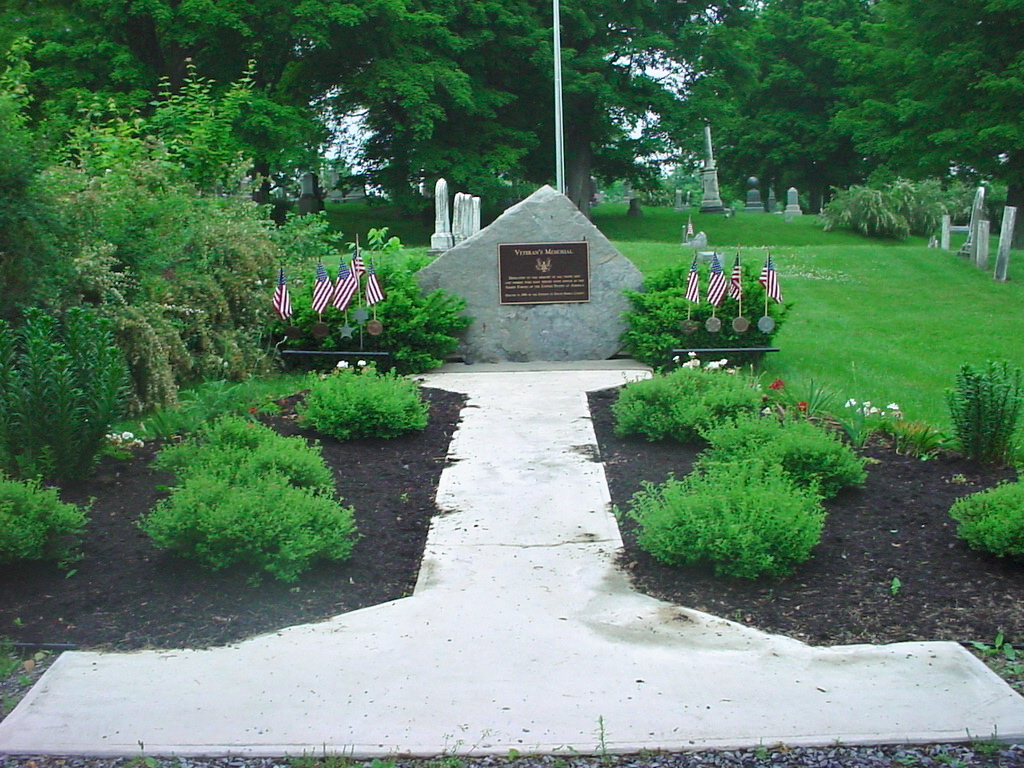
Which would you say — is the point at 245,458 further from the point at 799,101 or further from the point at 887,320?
the point at 799,101

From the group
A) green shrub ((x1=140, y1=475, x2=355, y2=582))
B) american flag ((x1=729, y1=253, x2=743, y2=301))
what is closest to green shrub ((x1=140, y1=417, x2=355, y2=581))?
green shrub ((x1=140, y1=475, x2=355, y2=582))

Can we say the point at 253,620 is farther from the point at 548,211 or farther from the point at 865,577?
the point at 548,211

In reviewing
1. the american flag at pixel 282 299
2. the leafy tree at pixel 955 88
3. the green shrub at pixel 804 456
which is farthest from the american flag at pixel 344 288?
the leafy tree at pixel 955 88

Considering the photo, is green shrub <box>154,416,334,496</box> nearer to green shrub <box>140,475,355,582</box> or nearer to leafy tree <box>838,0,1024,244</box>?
green shrub <box>140,475,355,582</box>

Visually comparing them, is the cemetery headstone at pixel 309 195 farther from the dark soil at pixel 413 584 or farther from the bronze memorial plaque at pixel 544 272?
the dark soil at pixel 413 584

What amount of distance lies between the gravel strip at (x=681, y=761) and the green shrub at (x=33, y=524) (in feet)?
5.96

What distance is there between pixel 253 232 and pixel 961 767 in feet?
33.4

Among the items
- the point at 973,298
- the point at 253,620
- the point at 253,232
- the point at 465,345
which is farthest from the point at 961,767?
the point at 973,298

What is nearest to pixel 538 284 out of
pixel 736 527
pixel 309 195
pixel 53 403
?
pixel 53 403

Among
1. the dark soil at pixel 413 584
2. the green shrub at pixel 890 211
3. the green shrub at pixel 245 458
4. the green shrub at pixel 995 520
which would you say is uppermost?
the green shrub at pixel 890 211

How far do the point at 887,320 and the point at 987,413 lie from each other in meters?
10.3

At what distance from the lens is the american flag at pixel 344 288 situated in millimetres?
11398

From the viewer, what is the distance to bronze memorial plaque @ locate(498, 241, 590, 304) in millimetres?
12500

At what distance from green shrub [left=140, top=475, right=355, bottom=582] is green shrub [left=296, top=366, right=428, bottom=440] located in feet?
8.45
